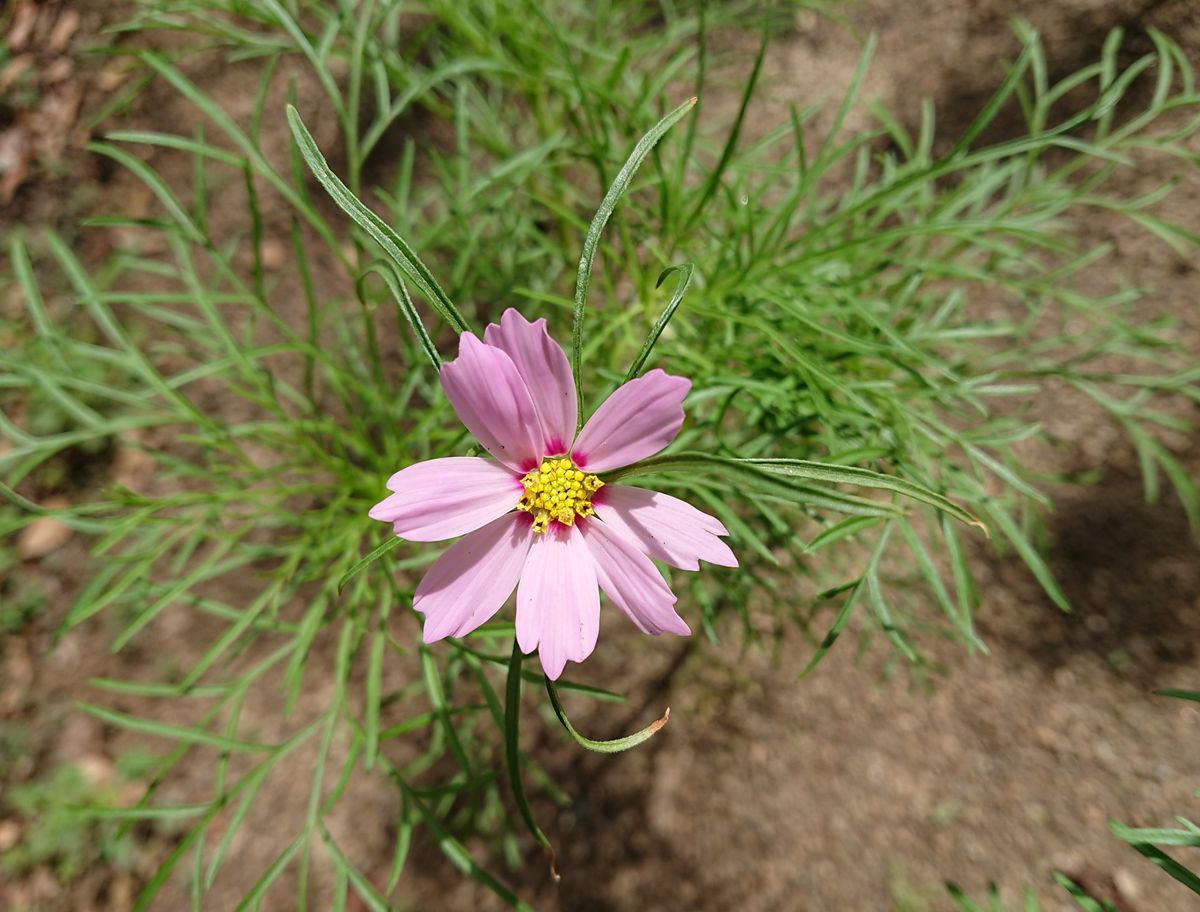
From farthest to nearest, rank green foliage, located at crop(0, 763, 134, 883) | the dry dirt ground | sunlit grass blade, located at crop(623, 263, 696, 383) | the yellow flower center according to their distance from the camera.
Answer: green foliage, located at crop(0, 763, 134, 883) < the dry dirt ground < the yellow flower center < sunlit grass blade, located at crop(623, 263, 696, 383)

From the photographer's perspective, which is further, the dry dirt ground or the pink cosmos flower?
the dry dirt ground

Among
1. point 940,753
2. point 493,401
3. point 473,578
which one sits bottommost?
point 940,753

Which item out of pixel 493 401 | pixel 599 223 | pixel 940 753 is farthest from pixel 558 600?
pixel 940 753

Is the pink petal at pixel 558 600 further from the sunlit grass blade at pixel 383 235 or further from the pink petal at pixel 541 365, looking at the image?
the sunlit grass blade at pixel 383 235

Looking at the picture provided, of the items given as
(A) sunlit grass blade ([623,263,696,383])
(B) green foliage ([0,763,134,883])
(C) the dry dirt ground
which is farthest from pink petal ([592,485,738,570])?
(B) green foliage ([0,763,134,883])

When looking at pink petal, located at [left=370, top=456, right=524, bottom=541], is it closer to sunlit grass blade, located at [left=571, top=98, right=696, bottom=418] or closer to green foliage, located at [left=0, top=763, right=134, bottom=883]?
sunlit grass blade, located at [left=571, top=98, right=696, bottom=418]

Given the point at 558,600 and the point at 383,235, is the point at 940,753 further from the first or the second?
the point at 383,235

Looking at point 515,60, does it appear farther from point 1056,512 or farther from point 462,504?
point 1056,512

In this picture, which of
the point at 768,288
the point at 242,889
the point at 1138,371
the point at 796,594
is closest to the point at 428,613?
the point at 768,288

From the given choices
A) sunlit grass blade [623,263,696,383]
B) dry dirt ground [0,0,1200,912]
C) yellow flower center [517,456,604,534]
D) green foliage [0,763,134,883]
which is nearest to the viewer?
sunlit grass blade [623,263,696,383]
